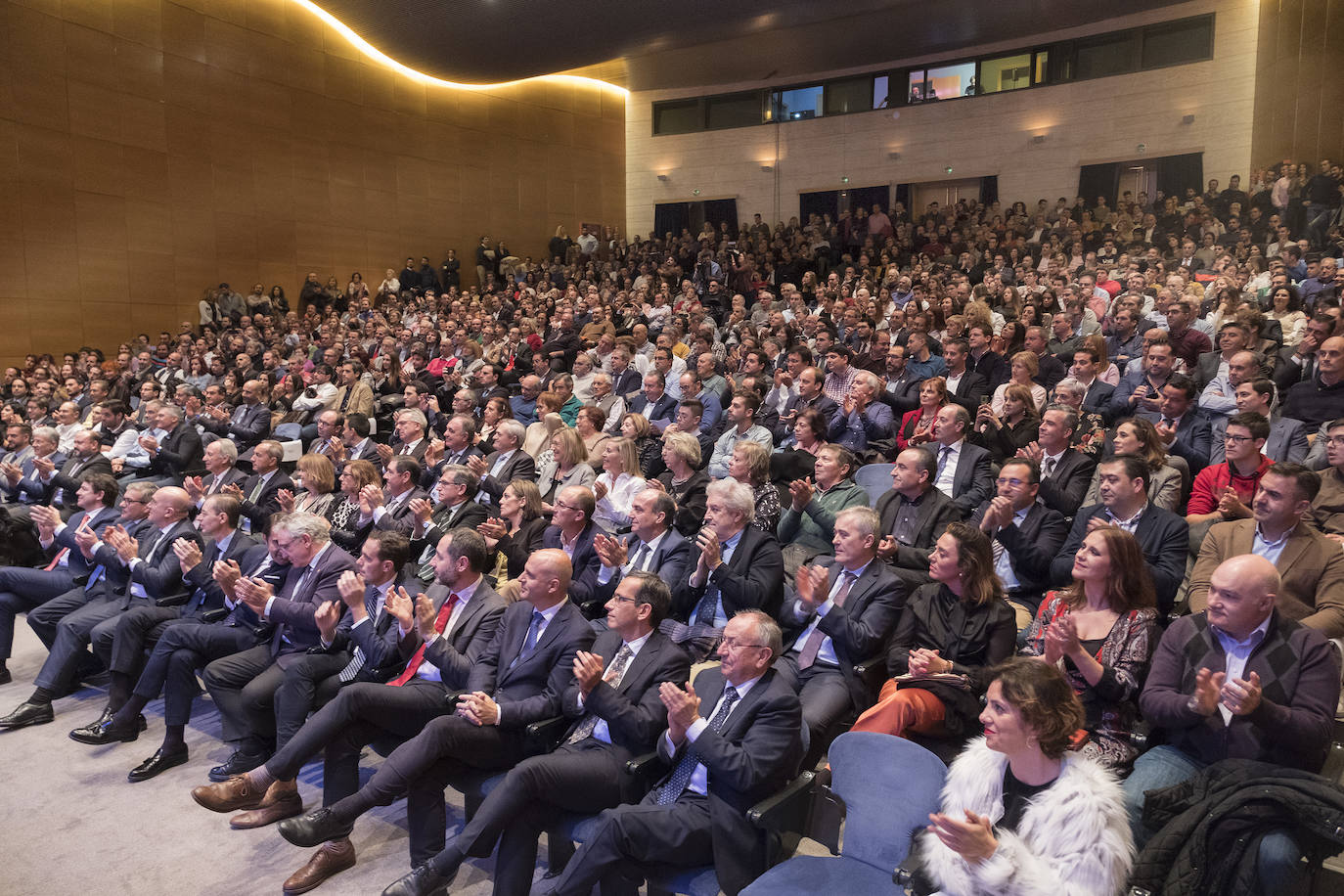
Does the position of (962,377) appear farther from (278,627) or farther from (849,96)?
(849,96)

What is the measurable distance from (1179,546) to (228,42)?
46.2 feet

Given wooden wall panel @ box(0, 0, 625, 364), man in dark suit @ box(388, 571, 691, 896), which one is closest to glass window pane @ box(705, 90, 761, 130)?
wooden wall panel @ box(0, 0, 625, 364)

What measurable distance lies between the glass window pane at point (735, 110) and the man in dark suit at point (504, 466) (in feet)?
42.5

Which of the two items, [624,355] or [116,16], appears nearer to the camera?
[624,355]

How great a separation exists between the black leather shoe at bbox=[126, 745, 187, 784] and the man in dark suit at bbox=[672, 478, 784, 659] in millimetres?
2156

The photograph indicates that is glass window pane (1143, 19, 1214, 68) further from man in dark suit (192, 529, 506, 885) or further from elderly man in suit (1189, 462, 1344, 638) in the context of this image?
man in dark suit (192, 529, 506, 885)

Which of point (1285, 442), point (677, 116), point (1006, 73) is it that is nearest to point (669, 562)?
point (1285, 442)

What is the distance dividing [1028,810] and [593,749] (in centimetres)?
137

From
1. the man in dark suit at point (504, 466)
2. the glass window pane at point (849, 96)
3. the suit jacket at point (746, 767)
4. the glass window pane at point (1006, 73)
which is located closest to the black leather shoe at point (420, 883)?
the suit jacket at point (746, 767)

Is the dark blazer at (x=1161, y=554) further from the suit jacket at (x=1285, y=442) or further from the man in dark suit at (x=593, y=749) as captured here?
the man in dark suit at (x=593, y=749)

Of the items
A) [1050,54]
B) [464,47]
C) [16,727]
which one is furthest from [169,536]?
[1050,54]

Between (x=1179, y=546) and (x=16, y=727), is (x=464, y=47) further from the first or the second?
(x=1179, y=546)

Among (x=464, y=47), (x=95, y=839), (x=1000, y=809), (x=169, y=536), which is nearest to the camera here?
(x=1000, y=809)

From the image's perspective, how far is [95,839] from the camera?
3199 mm
